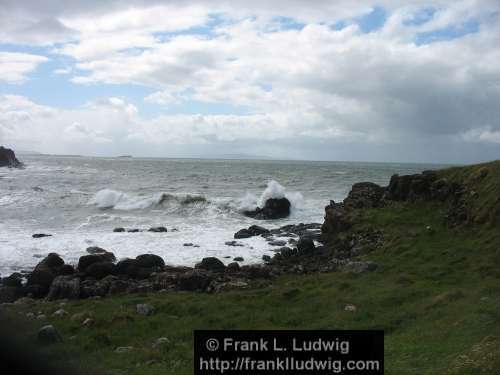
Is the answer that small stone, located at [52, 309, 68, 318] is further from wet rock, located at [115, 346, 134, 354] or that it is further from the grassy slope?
wet rock, located at [115, 346, 134, 354]

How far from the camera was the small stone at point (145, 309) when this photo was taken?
50.4 feet

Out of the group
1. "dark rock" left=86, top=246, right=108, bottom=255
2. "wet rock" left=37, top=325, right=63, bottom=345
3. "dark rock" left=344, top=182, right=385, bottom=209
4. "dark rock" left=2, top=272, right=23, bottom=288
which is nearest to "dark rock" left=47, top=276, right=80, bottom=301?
"dark rock" left=2, top=272, right=23, bottom=288

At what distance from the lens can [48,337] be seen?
1154 centimetres

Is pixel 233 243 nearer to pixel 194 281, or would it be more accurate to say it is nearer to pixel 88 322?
pixel 194 281

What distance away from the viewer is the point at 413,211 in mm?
28812

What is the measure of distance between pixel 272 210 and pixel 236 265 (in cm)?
2390

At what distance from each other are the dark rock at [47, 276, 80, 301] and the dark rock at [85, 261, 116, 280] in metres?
2.32

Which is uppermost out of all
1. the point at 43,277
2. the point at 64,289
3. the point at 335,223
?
the point at 335,223

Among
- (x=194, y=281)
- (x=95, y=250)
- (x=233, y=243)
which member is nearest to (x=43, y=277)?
(x=95, y=250)

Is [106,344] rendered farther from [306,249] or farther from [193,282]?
[306,249]

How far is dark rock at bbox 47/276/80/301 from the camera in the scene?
63.4ft

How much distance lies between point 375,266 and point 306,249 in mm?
7643

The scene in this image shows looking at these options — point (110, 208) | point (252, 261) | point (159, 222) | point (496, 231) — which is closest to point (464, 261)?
point (496, 231)

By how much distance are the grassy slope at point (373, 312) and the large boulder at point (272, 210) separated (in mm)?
23820
